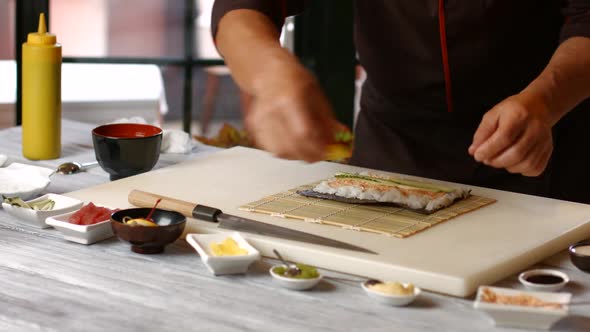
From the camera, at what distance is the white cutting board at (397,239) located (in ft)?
4.60

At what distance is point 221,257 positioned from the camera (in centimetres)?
138

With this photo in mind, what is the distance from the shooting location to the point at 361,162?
2330mm

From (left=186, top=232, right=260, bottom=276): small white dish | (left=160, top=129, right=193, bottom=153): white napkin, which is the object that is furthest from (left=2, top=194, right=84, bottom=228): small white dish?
(left=160, top=129, right=193, bottom=153): white napkin

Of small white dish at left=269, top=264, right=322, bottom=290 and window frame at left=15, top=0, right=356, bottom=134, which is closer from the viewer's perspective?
small white dish at left=269, top=264, right=322, bottom=290

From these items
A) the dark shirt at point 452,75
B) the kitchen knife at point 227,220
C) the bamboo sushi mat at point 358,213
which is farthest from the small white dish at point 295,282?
the dark shirt at point 452,75

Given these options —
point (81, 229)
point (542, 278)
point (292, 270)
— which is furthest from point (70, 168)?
point (542, 278)

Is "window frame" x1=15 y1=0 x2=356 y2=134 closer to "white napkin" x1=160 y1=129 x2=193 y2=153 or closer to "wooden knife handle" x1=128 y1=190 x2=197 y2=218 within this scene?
"white napkin" x1=160 y1=129 x2=193 y2=153

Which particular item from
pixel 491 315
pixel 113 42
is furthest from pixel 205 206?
pixel 113 42

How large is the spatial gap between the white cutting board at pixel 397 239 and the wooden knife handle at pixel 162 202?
36 mm

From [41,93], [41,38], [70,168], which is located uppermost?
[41,38]

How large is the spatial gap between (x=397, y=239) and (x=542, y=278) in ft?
0.80

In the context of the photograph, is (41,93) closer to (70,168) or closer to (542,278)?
(70,168)

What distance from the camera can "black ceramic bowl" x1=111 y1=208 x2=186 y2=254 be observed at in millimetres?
1450

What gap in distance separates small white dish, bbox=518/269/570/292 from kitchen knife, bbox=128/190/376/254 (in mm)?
230
